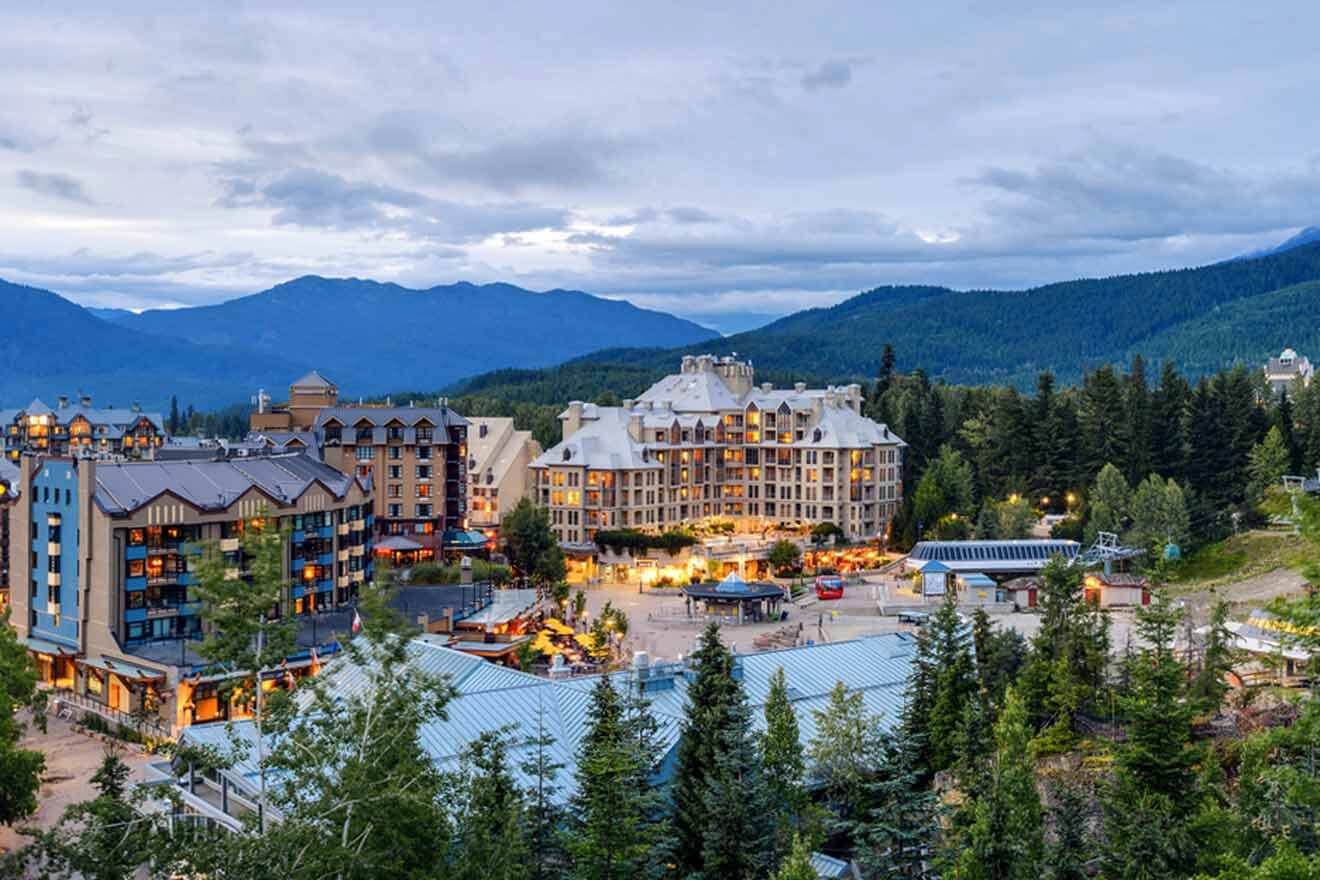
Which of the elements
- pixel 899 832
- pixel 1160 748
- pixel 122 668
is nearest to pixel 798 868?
pixel 899 832

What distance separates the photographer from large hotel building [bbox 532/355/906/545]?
358ft

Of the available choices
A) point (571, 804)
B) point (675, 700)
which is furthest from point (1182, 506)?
point (571, 804)

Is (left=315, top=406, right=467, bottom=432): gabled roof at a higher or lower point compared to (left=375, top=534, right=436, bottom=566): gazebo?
higher

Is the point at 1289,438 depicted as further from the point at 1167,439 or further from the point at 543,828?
the point at 543,828

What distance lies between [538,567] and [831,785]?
5659cm

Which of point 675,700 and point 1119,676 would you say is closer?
point 675,700

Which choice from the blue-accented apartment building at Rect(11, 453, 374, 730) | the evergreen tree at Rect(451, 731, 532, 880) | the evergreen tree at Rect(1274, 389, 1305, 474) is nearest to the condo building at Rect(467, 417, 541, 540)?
the blue-accented apartment building at Rect(11, 453, 374, 730)

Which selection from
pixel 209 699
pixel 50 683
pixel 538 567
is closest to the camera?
pixel 209 699

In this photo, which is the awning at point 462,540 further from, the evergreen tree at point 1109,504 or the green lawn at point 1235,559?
the green lawn at point 1235,559

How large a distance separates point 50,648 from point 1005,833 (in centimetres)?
6024

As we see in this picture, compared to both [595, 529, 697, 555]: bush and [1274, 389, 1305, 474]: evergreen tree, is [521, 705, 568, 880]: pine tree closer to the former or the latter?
[595, 529, 697, 555]: bush

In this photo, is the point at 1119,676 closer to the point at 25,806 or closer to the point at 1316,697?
Result: the point at 1316,697

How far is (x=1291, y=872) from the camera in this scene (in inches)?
796

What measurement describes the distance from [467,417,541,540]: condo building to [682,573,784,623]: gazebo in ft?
120
